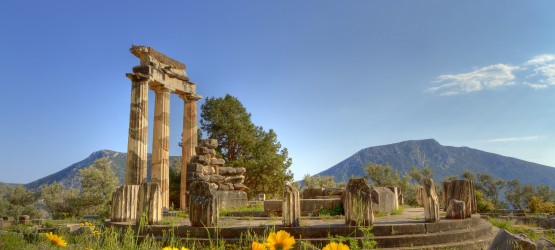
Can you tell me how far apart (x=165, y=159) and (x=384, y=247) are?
62.5 feet

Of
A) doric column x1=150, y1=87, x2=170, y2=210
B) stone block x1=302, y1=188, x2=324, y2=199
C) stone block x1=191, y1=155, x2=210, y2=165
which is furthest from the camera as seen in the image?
doric column x1=150, y1=87, x2=170, y2=210

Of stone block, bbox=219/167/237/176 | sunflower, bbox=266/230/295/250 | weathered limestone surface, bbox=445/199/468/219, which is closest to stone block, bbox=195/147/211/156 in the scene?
stone block, bbox=219/167/237/176

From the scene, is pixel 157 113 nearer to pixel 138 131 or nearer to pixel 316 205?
pixel 138 131

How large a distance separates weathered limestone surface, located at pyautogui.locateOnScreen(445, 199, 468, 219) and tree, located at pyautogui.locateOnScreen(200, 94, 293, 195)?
28.2m

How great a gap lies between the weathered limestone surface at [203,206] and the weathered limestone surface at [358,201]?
340cm

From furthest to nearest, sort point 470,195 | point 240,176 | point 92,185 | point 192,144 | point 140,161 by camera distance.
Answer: point 92,185, point 192,144, point 240,176, point 140,161, point 470,195

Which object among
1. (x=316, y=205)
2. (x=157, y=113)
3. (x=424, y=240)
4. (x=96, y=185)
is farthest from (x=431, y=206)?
(x=96, y=185)

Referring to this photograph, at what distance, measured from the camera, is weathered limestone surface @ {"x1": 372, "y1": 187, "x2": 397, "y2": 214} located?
14.8 metres

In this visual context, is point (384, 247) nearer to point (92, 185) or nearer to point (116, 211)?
point (116, 211)

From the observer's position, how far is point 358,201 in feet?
32.8

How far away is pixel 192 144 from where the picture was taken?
2836 cm

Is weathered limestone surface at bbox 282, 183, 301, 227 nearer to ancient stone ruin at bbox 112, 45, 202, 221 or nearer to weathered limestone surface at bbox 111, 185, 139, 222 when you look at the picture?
weathered limestone surface at bbox 111, 185, 139, 222

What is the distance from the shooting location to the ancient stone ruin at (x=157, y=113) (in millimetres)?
22719

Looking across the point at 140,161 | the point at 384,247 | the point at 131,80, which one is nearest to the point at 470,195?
the point at 384,247
